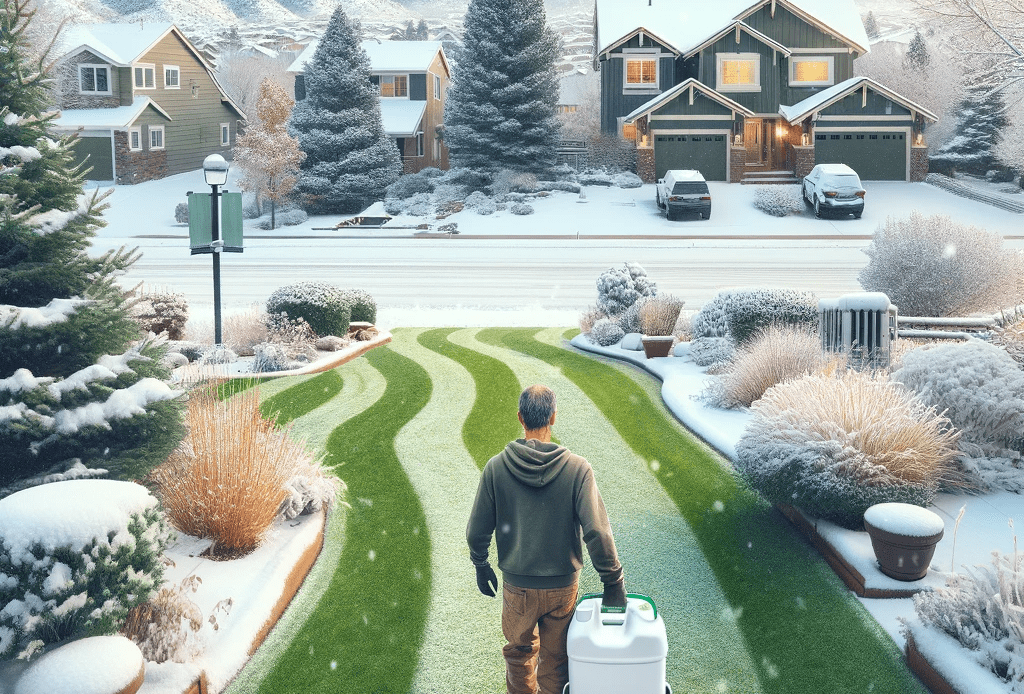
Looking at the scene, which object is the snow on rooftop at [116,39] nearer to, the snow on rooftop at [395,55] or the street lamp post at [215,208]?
the snow on rooftop at [395,55]

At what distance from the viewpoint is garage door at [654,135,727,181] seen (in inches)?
1882

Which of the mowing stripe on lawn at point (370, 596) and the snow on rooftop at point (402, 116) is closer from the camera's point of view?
the mowing stripe on lawn at point (370, 596)

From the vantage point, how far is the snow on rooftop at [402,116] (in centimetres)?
5197

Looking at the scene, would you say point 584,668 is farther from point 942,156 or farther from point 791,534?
point 942,156

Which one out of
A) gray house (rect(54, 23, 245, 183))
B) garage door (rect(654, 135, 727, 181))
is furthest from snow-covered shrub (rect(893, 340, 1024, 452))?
gray house (rect(54, 23, 245, 183))

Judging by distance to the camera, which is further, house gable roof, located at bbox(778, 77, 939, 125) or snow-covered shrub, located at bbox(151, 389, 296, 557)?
house gable roof, located at bbox(778, 77, 939, 125)

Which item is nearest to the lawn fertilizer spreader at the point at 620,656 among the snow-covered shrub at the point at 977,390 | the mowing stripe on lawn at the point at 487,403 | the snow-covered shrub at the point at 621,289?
the mowing stripe on lawn at the point at 487,403

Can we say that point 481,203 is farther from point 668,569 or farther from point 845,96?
point 668,569

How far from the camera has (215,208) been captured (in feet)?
51.9

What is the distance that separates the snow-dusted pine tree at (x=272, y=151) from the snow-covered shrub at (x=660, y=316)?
2937 centimetres

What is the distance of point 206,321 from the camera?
1878cm

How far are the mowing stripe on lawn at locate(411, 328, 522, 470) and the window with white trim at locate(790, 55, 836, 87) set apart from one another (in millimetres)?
38782

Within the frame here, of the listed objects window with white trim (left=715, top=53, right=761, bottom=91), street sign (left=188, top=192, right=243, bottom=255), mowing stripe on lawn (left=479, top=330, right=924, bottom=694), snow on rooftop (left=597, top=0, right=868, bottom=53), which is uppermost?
snow on rooftop (left=597, top=0, right=868, bottom=53)

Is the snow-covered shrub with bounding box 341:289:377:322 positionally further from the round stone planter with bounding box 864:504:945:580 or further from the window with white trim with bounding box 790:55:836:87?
the window with white trim with bounding box 790:55:836:87
